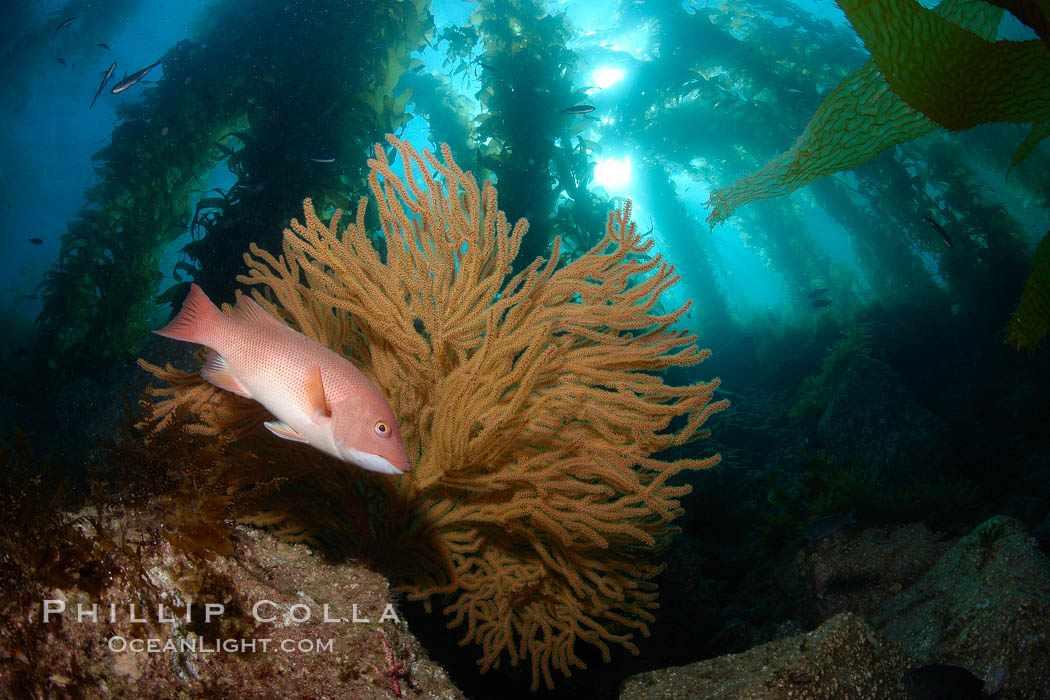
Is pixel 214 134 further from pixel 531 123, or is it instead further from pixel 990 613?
pixel 990 613

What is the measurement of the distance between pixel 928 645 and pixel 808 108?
19.4 m

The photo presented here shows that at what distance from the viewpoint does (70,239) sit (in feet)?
26.7

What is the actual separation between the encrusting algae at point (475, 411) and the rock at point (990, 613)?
182 cm

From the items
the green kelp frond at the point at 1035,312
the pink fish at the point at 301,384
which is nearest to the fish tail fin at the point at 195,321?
the pink fish at the point at 301,384

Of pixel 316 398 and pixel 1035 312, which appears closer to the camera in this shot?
pixel 316 398

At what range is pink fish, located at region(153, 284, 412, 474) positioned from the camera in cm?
148

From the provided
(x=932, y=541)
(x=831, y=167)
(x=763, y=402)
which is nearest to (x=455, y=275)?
(x=831, y=167)

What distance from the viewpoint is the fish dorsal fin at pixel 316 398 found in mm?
1479

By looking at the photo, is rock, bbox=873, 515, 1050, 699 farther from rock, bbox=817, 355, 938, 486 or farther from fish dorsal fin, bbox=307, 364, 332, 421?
rock, bbox=817, 355, 938, 486

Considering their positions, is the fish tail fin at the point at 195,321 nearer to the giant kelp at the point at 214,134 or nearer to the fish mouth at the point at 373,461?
the fish mouth at the point at 373,461

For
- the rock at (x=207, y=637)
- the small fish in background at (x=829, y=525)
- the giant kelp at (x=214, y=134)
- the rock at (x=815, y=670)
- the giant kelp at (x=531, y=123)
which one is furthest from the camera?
the giant kelp at (x=531, y=123)

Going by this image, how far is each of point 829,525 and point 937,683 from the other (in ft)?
8.43

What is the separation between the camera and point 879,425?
26.2 ft

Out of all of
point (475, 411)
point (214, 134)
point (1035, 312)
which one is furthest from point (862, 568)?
point (214, 134)
